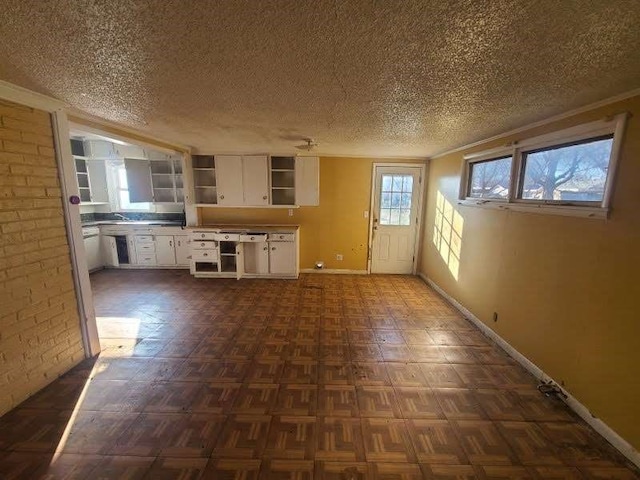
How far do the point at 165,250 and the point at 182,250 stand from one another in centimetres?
32

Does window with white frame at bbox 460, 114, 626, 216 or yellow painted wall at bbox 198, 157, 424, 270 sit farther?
yellow painted wall at bbox 198, 157, 424, 270

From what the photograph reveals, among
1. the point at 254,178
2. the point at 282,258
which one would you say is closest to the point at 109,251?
the point at 254,178

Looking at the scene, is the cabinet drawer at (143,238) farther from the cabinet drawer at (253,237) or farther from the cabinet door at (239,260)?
the cabinet drawer at (253,237)

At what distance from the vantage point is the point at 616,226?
1.69 meters

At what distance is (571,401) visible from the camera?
6.38ft

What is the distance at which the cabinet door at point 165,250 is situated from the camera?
16.4 feet

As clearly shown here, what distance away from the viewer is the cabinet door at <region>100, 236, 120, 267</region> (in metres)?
4.97

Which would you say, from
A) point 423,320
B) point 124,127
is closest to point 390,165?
point 423,320

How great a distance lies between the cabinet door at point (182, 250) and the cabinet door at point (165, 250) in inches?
3.0

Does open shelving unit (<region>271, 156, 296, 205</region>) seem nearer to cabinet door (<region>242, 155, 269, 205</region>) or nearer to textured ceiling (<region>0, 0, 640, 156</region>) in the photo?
cabinet door (<region>242, 155, 269, 205</region>)

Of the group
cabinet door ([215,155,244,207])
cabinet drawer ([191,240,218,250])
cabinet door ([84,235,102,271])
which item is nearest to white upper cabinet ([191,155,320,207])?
cabinet door ([215,155,244,207])

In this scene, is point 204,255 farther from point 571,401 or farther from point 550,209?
point 571,401

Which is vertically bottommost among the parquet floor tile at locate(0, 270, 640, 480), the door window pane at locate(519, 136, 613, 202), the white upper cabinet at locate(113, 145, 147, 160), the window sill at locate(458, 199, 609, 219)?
the parquet floor tile at locate(0, 270, 640, 480)

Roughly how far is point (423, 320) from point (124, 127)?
4180 millimetres
